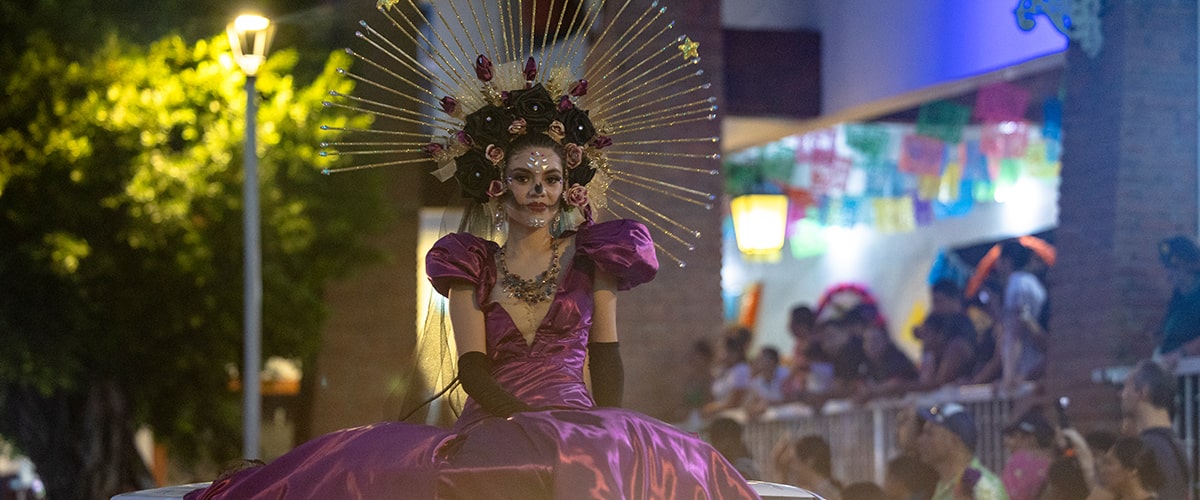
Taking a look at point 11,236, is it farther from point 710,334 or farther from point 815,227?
point 815,227

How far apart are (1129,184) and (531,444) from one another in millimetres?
4900

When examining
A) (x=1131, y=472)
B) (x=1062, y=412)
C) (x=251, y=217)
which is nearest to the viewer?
(x=1131, y=472)

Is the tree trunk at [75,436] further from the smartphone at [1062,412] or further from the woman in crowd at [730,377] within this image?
the smartphone at [1062,412]

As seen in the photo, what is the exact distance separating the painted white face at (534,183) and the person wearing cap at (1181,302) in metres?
3.52

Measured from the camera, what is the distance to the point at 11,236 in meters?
12.8

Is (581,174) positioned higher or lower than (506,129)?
lower

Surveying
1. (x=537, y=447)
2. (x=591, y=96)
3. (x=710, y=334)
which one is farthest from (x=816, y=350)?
(x=537, y=447)

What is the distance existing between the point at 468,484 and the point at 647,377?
641 centimetres

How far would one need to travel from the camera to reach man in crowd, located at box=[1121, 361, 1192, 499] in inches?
249

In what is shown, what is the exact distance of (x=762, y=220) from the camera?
12.2 m

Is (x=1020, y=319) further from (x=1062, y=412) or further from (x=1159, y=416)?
(x=1159, y=416)

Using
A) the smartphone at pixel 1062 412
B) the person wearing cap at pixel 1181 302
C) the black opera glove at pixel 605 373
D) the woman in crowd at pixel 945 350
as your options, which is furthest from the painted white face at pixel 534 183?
the woman in crowd at pixel 945 350

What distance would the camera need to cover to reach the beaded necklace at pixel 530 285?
473 cm

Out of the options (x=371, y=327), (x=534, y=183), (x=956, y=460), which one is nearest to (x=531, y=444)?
(x=534, y=183)
